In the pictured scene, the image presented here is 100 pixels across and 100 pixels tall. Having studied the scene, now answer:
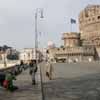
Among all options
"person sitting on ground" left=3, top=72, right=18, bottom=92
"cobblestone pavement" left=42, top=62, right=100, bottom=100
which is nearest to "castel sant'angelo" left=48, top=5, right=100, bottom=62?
"cobblestone pavement" left=42, top=62, right=100, bottom=100

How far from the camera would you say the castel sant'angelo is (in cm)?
11250

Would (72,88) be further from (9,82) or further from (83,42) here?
(83,42)

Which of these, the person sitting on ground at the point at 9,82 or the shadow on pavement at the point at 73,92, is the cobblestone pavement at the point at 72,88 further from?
the person sitting on ground at the point at 9,82

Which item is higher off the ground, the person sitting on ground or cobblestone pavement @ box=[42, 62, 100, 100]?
the person sitting on ground

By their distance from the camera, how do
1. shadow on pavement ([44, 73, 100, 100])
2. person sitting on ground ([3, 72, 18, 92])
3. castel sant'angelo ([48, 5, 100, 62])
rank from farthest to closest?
castel sant'angelo ([48, 5, 100, 62]) < person sitting on ground ([3, 72, 18, 92]) < shadow on pavement ([44, 73, 100, 100])

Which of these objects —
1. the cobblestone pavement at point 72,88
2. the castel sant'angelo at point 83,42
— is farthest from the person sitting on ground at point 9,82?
the castel sant'angelo at point 83,42

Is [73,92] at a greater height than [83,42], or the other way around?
[83,42]

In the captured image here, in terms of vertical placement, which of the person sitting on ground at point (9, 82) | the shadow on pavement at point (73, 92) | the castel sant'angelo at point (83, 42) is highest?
the castel sant'angelo at point (83, 42)

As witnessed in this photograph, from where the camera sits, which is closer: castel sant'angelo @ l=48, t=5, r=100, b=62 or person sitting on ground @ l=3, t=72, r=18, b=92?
person sitting on ground @ l=3, t=72, r=18, b=92

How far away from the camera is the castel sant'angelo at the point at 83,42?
11250 cm

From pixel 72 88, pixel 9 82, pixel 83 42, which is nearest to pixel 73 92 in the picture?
pixel 72 88

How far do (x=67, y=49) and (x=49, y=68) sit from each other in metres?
92.4

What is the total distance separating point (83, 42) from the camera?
12675 cm

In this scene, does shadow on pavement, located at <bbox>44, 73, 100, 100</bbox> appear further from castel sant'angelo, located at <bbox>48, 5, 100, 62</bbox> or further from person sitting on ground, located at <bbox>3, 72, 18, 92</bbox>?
castel sant'angelo, located at <bbox>48, 5, 100, 62</bbox>
